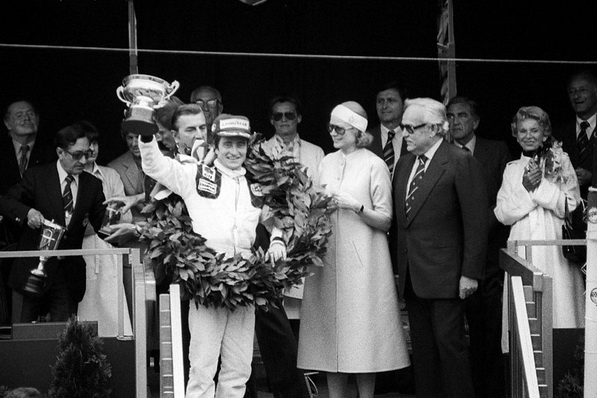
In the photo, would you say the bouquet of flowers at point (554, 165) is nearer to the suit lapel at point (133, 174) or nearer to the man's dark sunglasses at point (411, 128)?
the man's dark sunglasses at point (411, 128)

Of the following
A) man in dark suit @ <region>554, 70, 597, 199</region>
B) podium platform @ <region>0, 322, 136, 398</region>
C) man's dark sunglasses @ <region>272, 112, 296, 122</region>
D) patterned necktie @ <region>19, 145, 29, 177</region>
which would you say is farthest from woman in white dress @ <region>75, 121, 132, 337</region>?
man in dark suit @ <region>554, 70, 597, 199</region>

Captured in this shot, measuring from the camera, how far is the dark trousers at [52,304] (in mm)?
8383

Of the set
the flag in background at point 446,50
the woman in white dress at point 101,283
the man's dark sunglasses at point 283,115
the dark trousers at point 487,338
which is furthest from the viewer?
the flag in background at point 446,50

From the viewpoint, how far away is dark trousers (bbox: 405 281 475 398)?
756 cm

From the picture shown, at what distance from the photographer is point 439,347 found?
7.61 m

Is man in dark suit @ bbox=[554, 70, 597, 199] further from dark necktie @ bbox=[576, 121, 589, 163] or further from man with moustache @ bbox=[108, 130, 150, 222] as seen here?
man with moustache @ bbox=[108, 130, 150, 222]

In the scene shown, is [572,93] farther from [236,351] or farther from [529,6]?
[236,351]

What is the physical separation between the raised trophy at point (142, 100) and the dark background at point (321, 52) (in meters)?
4.12

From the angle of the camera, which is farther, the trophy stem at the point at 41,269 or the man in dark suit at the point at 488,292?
the man in dark suit at the point at 488,292

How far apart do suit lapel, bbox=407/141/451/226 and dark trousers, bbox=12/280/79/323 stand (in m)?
2.50

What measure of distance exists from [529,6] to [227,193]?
16.0 feet

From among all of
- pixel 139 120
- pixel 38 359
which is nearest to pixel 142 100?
pixel 139 120

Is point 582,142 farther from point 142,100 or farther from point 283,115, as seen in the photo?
point 142,100

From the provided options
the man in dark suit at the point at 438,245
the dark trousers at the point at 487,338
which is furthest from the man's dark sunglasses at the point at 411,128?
the dark trousers at the point at 487,338
